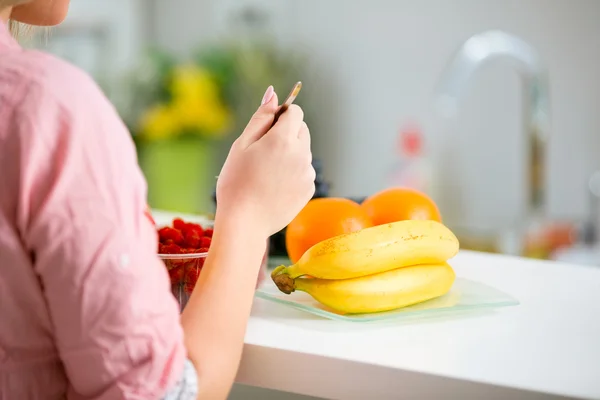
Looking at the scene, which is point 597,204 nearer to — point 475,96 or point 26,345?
point 475,96

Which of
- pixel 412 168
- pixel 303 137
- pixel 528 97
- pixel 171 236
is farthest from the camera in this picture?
pixel 412 168

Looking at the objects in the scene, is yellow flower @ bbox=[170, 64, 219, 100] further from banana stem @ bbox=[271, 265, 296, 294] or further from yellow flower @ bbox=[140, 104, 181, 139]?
banana stem @ bbox=[271, 265, 296, 294]

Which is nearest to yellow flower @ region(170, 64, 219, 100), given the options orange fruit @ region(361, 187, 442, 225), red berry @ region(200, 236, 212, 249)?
orange fruit @ region(361, 187, 442, 225)

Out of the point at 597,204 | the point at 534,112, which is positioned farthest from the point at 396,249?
the point at 597,204

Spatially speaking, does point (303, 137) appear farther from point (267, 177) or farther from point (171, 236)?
point (171, 236)

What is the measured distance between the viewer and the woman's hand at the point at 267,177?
0.72 m

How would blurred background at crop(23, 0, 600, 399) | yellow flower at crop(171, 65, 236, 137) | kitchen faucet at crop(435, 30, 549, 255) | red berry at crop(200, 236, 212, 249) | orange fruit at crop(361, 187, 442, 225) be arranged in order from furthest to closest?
yellow flower at crop(171, 65, 236, 137) < blurred background at crop(23, 0, 600, 399) < kitchen faucet at crop(435, 30, 549, 255) < orange fruit at crop(361, 187, 442, 225) < red berry at crop(200, 236, 212, 249)

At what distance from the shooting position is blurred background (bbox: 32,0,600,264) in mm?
2289

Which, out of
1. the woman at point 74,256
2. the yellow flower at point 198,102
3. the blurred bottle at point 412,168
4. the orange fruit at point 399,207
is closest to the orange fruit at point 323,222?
the orange fruit at point 399,207

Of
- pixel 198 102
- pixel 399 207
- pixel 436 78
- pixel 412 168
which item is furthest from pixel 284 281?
pixel 198 102

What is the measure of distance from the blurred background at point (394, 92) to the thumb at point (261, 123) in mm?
1321

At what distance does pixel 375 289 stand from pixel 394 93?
1907mm

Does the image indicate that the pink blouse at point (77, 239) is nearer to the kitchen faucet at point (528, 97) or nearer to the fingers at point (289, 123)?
the fingers at point (289, 123)

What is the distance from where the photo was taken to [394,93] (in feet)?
8.76
